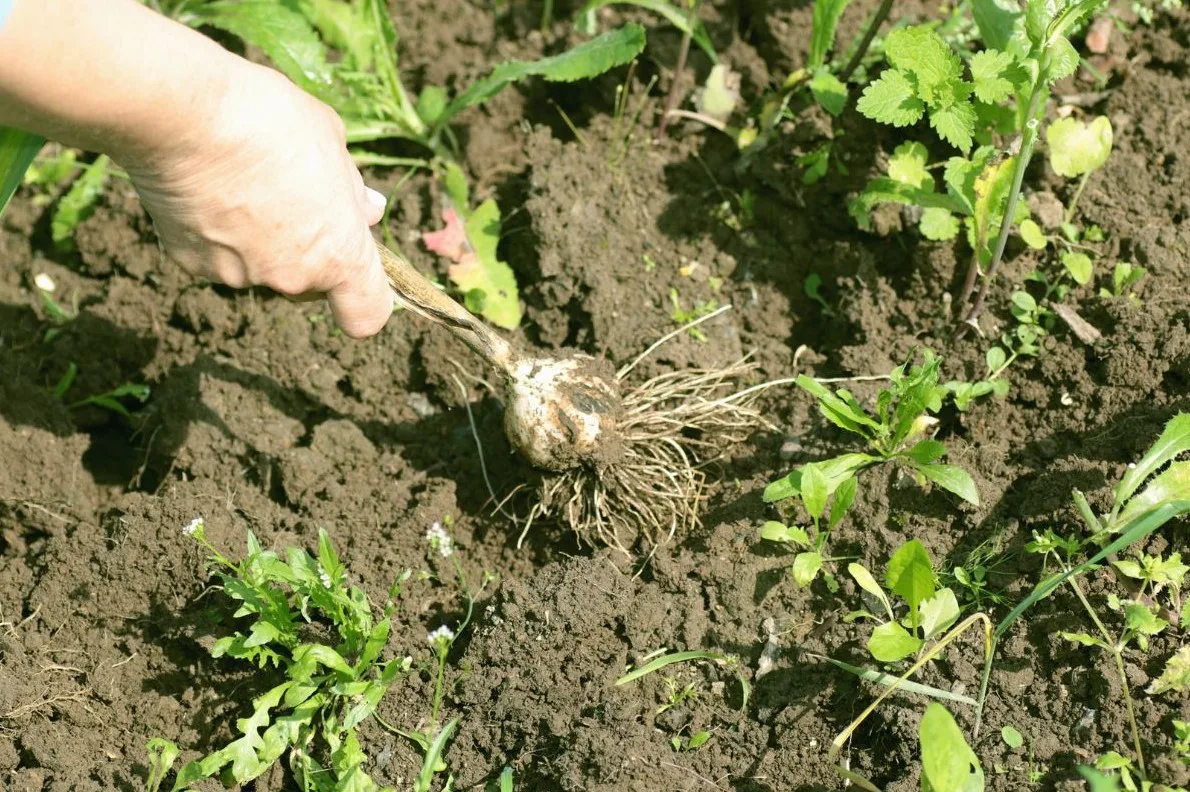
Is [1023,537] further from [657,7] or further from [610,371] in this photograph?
[657,7]

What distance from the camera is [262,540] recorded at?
2.41 meters

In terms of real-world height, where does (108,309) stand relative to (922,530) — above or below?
below

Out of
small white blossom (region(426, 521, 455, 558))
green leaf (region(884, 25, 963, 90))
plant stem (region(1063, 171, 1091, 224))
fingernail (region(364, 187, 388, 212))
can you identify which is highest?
green leaf (region(884, 25, 963, 90))

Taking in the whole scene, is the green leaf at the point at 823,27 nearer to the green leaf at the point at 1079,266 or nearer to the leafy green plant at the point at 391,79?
the leafy green plant at the point at 391,79

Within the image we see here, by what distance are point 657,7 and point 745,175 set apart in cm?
51

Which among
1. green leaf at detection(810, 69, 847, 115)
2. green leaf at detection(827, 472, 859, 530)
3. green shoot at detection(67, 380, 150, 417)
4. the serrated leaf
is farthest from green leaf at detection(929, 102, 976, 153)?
green shoot at detection(67, 380, 150, 417)

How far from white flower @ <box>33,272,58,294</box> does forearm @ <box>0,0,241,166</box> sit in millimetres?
1453

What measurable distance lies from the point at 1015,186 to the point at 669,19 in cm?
120

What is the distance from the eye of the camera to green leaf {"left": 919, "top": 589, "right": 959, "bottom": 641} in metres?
2.07

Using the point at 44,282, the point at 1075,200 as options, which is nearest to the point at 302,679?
the point at 44,282

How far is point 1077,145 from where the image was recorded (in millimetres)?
2533

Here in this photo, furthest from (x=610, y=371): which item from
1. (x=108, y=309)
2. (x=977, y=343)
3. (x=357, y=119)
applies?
(x=108, y=309)

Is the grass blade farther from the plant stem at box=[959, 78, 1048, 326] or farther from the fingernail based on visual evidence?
the fingernail

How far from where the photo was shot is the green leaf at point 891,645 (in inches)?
77.7
